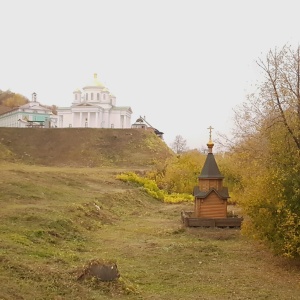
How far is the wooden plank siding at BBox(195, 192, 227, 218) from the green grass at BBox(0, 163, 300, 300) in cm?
99

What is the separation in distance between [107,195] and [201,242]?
1028 centimetres

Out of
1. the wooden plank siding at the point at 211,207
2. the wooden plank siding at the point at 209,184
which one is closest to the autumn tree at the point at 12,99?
the wooden plank siding at the point at 209,184

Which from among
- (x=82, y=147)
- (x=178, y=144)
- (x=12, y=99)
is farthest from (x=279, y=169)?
(x=12, y=99)

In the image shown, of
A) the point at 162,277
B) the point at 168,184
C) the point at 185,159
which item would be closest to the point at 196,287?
the point at 162,277

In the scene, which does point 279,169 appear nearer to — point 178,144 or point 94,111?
point 94,111

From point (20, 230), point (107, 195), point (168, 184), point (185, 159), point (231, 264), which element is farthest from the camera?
point (185, 159)

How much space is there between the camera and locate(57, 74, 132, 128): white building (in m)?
65.4

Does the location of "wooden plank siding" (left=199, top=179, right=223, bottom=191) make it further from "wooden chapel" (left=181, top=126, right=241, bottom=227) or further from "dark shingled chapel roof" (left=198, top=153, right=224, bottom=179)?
"dark shingled chapel roof" (left=198, top=153, right=224, bottom=179)

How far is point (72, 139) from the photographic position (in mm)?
54344

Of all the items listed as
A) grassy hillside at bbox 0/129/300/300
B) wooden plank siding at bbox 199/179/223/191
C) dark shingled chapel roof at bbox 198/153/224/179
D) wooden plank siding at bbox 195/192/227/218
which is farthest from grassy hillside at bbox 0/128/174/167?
wooden plank siding at bbox 195/192/227/218

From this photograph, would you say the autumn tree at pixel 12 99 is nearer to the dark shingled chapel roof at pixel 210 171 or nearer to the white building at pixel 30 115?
the white building at pixel 30 115

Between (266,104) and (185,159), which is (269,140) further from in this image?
(185,159)

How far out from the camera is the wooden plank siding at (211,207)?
18375mm

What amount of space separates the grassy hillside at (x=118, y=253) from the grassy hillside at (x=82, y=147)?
2401cm
